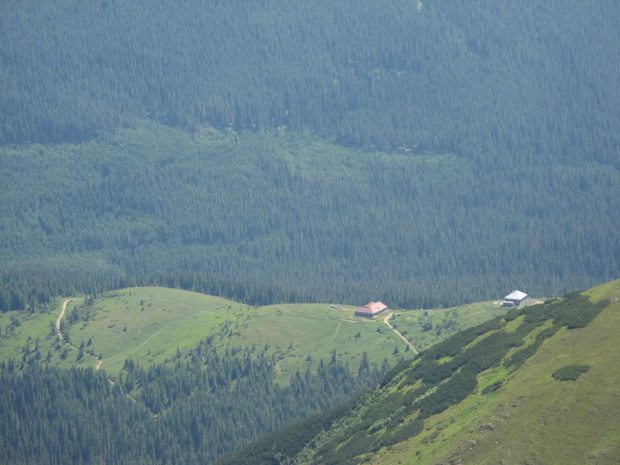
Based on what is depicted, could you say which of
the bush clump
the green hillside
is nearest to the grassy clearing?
the green hillside

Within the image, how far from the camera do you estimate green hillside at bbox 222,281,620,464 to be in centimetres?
11006

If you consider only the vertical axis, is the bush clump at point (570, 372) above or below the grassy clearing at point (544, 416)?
above

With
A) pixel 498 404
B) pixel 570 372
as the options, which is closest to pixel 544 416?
pixel 570 372

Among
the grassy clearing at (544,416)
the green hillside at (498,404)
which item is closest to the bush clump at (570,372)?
the green hillside at (498,404)

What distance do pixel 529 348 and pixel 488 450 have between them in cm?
3015

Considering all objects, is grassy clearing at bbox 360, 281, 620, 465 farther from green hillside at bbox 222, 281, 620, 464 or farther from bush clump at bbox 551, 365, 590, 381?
bush clump at bbox 551, 365, 590, 381

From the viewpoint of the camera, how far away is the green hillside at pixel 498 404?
110 m

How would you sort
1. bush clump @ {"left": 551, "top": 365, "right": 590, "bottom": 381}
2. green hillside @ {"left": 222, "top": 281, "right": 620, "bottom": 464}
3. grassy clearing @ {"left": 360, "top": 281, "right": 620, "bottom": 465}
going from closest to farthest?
grassy clearing @ {"left": 360, "top": 281, "right": 620, "bottom": 465}
green hillside @ {"left": 222, "top": 281, "right": 620, "bottom": 464}
bush clump @ {"left": 551, "top": 365, "right": 590, "bottom": 381}

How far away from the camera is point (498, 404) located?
4828 inches

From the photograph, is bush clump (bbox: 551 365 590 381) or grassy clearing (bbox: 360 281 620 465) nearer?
grassy clearing (bbox: 360 281 620 465)

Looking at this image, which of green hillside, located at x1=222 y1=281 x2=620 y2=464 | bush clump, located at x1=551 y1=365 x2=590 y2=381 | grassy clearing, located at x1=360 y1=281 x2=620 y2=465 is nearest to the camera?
grassy clearing, located at x1=360 y1=281 x2=620 y2=465

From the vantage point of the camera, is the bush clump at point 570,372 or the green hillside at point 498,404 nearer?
the green hillside at point 498,404

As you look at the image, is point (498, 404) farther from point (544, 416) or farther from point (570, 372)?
point (544, 416)

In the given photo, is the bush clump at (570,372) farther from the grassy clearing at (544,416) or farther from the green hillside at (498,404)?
the grassy clearing at (544,416)
